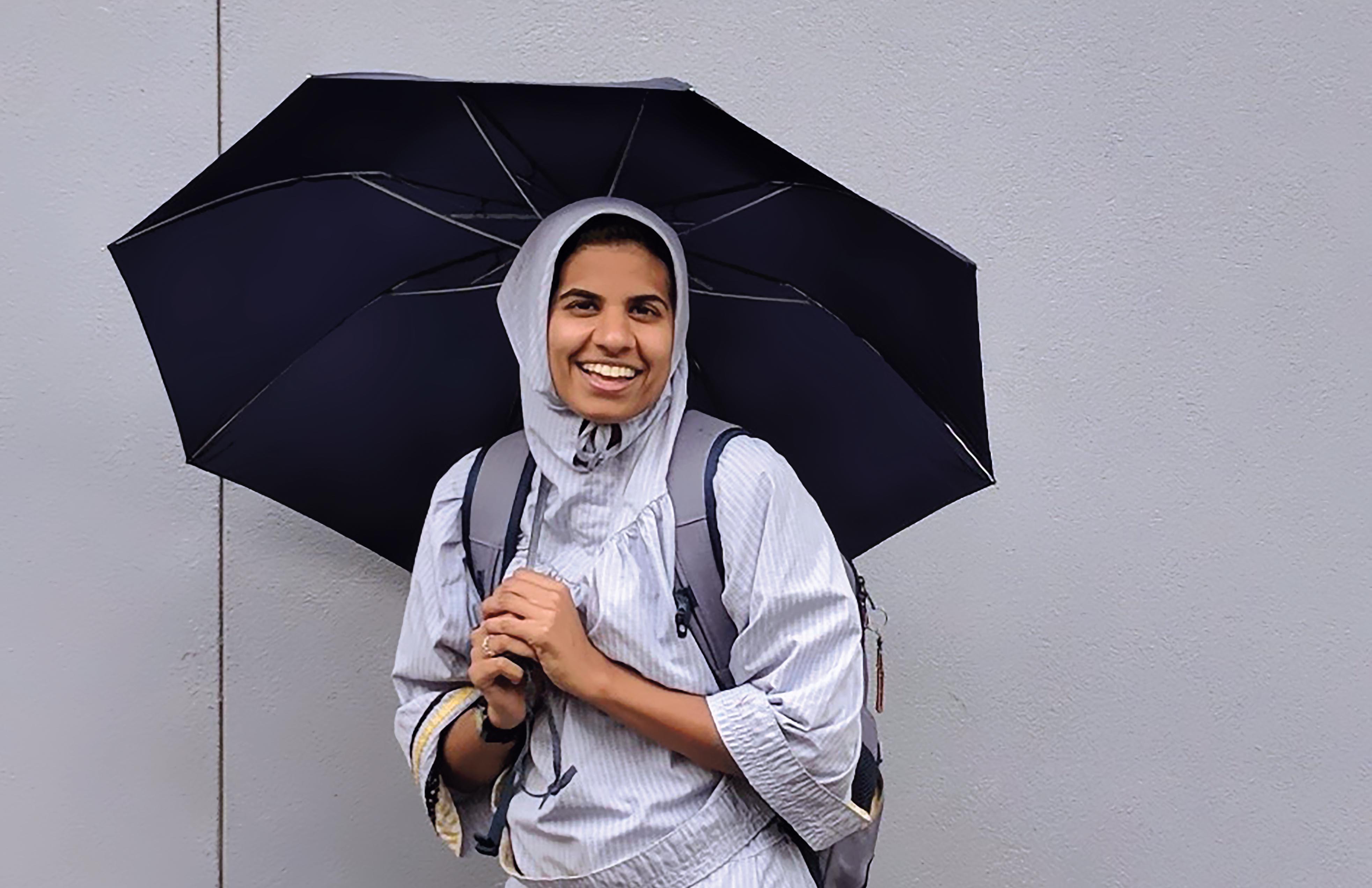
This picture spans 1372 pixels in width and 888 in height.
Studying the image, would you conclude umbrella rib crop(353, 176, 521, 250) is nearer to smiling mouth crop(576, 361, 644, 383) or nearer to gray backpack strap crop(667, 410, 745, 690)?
smiling mouth crop(576, 361, 644, 383)

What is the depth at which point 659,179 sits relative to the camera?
2328 mm

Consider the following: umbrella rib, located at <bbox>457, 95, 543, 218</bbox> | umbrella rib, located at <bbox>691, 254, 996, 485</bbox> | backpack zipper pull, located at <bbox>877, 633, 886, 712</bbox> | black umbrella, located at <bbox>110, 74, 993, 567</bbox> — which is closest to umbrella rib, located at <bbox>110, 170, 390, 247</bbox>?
black umbrella, located at <bbox>110, 74, 993, 567</bbox>

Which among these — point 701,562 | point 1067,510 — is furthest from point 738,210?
point 1067,510

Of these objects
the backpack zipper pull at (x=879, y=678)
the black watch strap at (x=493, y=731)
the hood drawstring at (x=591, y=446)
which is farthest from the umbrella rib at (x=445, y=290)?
the backpack zipper pull at (x=879, y=678)

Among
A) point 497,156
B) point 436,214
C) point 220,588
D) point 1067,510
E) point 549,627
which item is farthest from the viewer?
point 1067,510

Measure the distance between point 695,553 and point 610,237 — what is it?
422 mm

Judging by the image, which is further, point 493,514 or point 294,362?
point 294,362

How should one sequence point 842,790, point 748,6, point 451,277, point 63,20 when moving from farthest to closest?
point 748,6, point 63,20, point 451,277, point 842,790

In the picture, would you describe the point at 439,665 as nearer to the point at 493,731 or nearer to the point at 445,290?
the point at 493,731

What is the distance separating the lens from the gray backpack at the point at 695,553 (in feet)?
7.21

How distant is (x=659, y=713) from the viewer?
2.14 m

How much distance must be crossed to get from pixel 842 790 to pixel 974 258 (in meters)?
1.27

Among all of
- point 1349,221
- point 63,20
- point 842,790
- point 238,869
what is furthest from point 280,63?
point 1349,221

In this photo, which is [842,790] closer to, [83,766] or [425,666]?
[425,666]
